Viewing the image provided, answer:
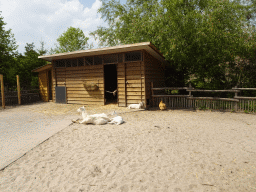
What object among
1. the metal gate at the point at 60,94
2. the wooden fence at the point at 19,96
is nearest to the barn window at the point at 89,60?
the metal gate at the point at 60,94

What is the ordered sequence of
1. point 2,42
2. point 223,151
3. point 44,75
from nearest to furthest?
point 223,151 → point 44,75 → point 2,42

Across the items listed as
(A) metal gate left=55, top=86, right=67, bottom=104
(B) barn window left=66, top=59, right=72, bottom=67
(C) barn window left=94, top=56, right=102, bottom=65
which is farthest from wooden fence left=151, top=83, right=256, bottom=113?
(A) metal gate left=55, top=86, right=67, bottom=104

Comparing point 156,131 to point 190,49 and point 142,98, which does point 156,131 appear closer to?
point 142,98

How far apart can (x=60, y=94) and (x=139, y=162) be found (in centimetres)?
1082

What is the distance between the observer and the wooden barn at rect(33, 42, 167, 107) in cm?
1020

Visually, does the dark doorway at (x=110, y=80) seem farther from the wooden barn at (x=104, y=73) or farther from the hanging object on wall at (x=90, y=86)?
the hanging object on wall at (x=90, y=86)

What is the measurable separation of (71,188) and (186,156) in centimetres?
246

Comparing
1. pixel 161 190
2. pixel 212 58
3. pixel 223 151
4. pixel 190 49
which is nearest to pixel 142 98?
pixel 190 49

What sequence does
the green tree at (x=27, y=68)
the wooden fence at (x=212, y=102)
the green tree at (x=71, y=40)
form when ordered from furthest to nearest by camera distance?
the green tree at (x=71, y=40) → the green tree at (x=27, y=68) → the wooden fence at (x=212, y=102)

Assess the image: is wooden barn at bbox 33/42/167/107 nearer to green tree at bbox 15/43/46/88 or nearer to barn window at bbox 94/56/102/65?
barn window at bbox 94/56/102/65

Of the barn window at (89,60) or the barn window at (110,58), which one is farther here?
the barn window at (89,60)

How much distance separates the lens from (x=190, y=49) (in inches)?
411

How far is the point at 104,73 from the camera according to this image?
1189cm

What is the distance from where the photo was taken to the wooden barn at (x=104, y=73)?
33.5 ft
